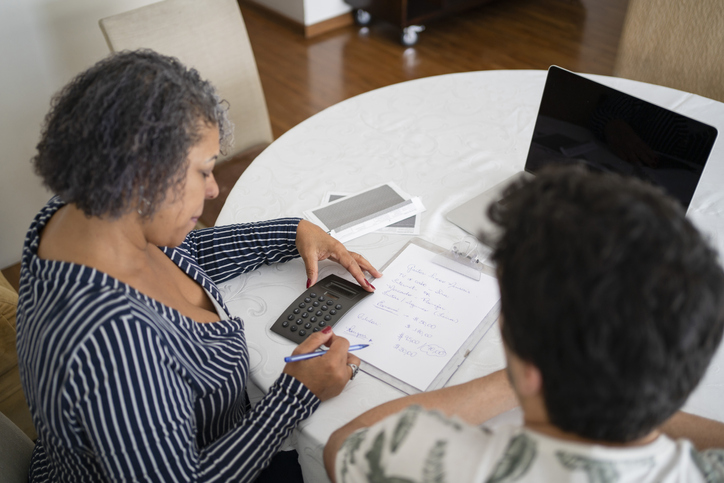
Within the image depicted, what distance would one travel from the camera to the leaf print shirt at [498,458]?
0.53 m

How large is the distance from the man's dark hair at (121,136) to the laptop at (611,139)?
0.58 metres

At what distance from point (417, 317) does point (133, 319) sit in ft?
1.66

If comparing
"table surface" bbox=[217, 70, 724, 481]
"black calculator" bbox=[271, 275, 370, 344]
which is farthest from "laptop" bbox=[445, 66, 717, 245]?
"black calculator" bbox=[271, 275, 370, 344]

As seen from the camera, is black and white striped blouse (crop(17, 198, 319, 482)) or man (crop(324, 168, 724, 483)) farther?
black and white striped blouse (crop(17, 198, 319, 482))

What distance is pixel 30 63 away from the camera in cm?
199

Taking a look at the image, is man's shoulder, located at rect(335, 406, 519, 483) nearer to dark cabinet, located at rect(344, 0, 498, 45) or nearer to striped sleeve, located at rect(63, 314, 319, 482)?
striped sleeve, located at rect(63, 314, 319, 482)

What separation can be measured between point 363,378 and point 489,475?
45cm

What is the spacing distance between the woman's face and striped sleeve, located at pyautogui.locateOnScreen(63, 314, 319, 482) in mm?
174

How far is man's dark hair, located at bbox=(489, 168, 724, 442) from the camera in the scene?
47 cm

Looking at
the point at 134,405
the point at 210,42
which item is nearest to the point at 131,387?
the point at 134,405

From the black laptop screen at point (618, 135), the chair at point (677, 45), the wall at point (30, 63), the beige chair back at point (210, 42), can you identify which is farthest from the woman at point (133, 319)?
the chair at point (677, 45)

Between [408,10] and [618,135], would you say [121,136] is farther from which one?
[408,10]

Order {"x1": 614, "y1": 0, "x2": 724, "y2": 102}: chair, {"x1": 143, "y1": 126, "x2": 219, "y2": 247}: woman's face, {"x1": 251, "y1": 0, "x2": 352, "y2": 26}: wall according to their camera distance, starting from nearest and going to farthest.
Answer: {"x1": 143, "y1": 126, "x2": 219, "y2": 247}: woman's face
{"x1": 614, "y1": 0, "x2": 724, "y2": 102}: chair
{"x1": 251, "y1": 0, "x2": 352, "y2": 26}: wall

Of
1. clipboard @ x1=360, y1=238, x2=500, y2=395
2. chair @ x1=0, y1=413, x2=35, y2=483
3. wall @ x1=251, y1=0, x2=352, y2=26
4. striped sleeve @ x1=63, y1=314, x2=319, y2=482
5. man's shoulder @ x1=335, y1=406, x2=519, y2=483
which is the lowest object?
wall @ x1=251, y1=0, x2=352, y2=26
